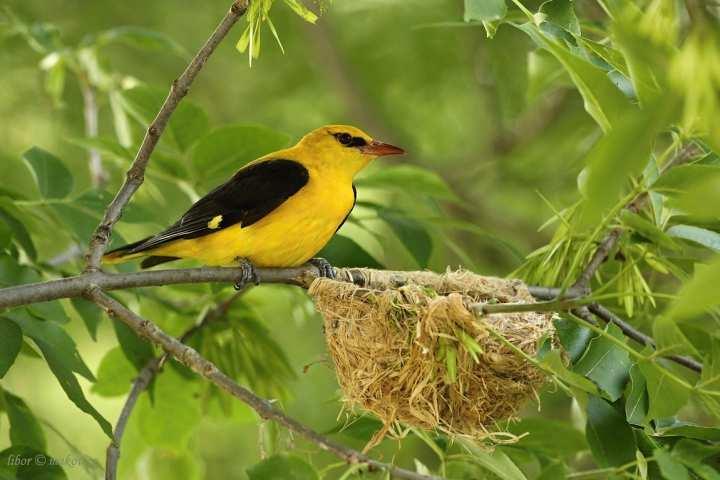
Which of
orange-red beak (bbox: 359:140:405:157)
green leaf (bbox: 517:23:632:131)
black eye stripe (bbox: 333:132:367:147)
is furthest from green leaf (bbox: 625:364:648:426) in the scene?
black eye stripe (bbox: 333:132:367:147)

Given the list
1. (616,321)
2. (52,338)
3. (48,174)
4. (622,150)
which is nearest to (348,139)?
(48,174)

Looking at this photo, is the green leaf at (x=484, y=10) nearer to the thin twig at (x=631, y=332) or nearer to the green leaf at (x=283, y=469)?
the green leaf at (x=283, y=469)

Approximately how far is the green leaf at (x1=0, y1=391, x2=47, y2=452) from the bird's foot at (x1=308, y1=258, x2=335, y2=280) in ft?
3.54

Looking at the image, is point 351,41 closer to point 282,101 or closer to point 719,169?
point 282,101

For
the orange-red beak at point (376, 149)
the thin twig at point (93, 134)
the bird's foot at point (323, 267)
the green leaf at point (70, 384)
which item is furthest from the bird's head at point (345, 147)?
the green leaf at point (70, 384)

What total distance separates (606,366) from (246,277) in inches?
49.7

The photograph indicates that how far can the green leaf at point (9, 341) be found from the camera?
2521 millimetres

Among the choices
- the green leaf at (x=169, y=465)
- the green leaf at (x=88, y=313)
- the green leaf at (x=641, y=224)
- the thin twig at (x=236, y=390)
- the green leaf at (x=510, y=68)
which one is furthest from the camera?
the green leaf at (x=510, y=68)

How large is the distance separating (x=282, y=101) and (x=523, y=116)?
1761 mm

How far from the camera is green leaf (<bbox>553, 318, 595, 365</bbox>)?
2738mm

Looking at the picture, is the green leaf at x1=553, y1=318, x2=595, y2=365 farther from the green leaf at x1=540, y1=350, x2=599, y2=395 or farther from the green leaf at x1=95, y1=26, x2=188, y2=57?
the green leaf at x1=95, y1=26, x2=188, y2=57

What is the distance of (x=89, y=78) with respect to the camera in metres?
4.85

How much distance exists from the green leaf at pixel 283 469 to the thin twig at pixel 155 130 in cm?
83

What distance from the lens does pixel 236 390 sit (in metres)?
2.33
